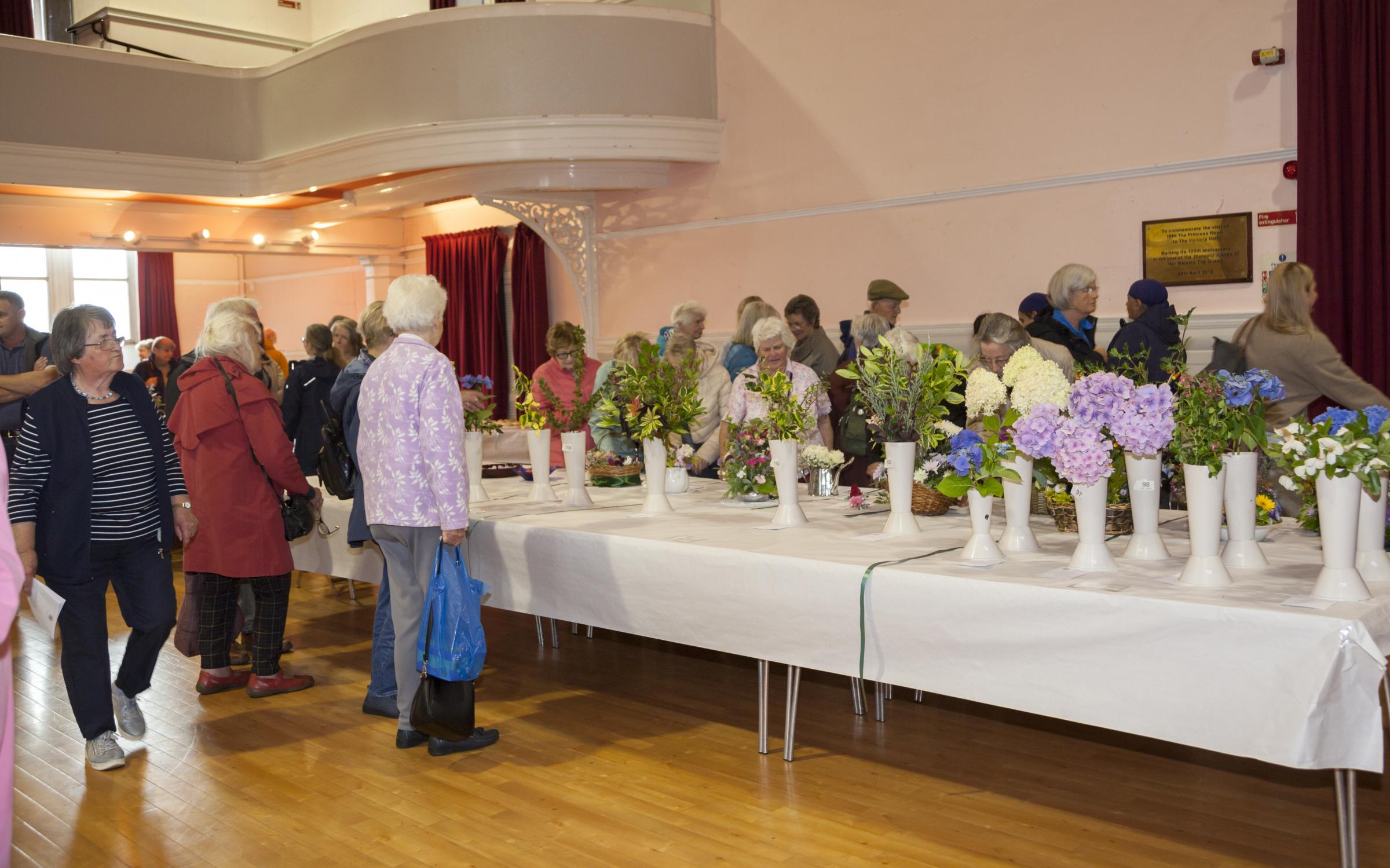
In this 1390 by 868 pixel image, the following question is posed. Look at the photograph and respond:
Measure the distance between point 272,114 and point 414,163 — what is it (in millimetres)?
2035

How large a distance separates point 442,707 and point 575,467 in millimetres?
1103

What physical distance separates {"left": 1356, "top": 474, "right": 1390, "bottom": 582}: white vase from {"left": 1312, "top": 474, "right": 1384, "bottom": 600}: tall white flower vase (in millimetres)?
220

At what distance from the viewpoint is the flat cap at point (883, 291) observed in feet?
20.7

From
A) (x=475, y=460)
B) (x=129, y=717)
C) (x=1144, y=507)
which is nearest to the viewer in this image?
(x=1144, y=507)

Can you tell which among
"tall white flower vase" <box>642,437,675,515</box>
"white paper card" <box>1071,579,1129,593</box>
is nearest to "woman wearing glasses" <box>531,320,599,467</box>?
"tall white flower vase" <box>642,437,675,515</box>

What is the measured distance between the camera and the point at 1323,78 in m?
5.71

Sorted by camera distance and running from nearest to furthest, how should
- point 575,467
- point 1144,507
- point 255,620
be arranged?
point 1144,507 → point 575,467 → point 255,620

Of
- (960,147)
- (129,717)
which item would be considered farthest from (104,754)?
(960,147)

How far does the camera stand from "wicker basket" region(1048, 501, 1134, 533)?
11.4 feet

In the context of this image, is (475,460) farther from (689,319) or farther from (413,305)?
(689,319)

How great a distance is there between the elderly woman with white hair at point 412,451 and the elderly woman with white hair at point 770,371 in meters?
1.34

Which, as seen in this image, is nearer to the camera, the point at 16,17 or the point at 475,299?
the point at 16,17

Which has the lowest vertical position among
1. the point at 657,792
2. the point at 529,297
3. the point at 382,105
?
the point at 657,792

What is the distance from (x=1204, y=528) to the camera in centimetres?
275
